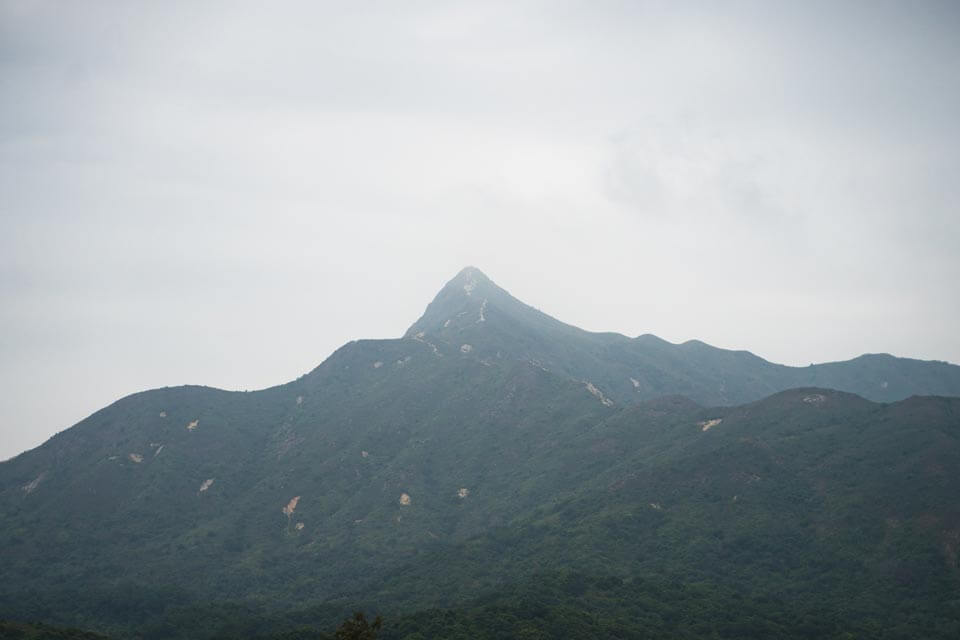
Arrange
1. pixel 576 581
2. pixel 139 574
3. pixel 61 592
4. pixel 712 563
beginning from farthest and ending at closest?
pixel 139 574 → pixel 61 592 → pixel 712 563 → pixel 576 581

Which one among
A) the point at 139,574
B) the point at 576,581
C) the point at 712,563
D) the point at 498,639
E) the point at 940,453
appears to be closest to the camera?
the point at 498,639

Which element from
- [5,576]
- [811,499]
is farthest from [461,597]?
[5,576]

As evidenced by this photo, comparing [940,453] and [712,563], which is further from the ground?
[940,453]

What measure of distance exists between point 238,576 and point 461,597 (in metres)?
67.6

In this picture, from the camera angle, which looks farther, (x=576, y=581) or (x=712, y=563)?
(x=712, y=563)

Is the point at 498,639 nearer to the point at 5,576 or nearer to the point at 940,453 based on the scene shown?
the point at 940,453

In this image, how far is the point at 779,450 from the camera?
189750mm

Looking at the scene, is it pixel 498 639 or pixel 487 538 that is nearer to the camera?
pixel 498 639

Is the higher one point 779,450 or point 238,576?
point 779,450

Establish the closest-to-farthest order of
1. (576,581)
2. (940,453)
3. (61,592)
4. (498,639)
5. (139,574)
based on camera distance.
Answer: (498,639), (576,581), (940,453), (61,592), (139,574)

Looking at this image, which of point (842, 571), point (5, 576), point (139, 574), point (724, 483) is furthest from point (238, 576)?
point (842, 571)

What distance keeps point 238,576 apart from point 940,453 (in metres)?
162

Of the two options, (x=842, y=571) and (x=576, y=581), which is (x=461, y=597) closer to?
(x=576, y=581)

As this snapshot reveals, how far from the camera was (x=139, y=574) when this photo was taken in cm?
18875
